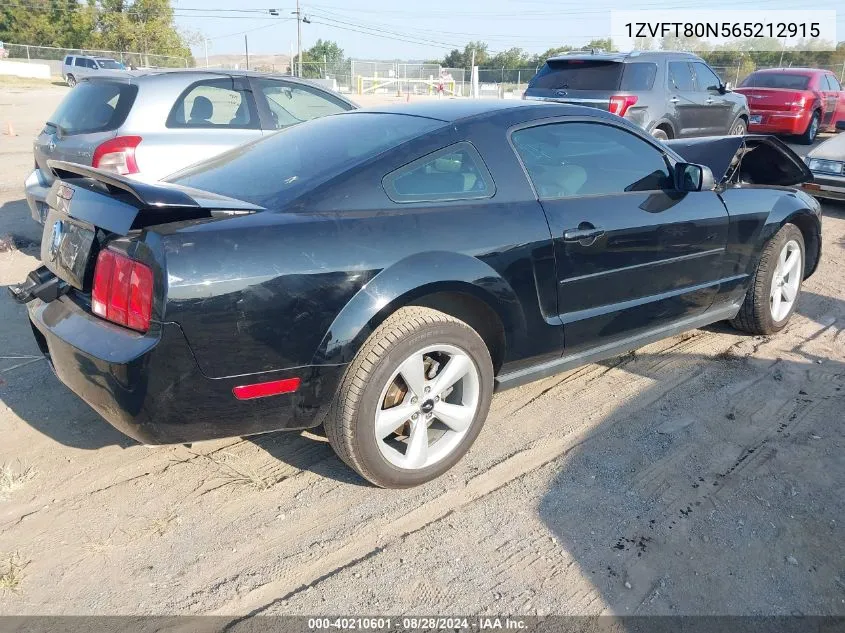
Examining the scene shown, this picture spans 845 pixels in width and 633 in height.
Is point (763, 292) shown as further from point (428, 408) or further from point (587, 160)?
point (428, 408)

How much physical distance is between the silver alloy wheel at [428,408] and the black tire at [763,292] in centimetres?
238

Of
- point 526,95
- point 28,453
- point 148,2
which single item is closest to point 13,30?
point 148,2

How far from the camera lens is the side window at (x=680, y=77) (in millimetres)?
9602

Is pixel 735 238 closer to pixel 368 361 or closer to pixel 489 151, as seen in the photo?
pixel 489 151

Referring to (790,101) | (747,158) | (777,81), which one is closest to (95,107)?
(747,158)

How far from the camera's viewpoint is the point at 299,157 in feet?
9.89

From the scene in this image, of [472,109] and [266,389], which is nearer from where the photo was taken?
[266,389]

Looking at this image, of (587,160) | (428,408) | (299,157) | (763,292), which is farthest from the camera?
(763,292)

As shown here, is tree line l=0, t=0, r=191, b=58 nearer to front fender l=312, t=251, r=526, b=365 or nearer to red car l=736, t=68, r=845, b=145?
red car l=736, t=68, r=845, b=145

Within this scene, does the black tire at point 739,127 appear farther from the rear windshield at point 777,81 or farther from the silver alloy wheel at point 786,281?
the silver alloy wheel at point 786,281

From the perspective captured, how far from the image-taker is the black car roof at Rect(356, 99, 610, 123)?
3180mm

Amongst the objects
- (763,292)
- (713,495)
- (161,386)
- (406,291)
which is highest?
(406,291)

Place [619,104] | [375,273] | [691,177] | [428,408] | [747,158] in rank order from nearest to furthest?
[375,273], [428,408], [691,177], [747,158], [619,104]

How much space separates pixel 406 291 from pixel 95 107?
13.9ft
